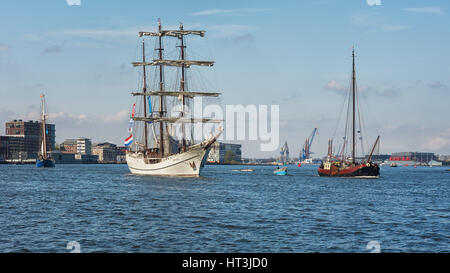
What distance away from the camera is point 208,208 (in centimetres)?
3822

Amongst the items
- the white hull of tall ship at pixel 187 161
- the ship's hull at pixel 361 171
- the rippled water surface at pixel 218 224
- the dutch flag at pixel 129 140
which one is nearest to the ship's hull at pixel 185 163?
the white hull of tall ship at pixel 187 161

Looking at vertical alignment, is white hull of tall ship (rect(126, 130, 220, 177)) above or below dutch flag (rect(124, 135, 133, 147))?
below

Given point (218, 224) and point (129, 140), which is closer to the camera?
point (218, 224)

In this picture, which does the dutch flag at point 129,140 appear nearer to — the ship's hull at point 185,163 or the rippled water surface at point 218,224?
the ship's hull at point 185,163

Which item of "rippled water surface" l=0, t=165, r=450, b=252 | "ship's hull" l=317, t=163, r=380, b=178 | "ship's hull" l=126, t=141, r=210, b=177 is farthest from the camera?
"ship's hull" l=317, t=163, r=380, b=178

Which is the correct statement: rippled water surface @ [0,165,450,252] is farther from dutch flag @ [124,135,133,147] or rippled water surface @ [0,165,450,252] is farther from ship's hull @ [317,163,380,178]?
dutch flag @ [124,135,133,147]

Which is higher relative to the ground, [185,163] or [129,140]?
[129,140]

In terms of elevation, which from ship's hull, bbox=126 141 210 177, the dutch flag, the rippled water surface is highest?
the dutch flag

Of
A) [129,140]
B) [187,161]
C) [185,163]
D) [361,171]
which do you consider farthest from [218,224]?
[129,140]

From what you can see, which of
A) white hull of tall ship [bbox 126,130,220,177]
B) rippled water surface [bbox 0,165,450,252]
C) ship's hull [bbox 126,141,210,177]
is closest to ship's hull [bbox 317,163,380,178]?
white hull of tall ship [bbox 126,130,220,177]

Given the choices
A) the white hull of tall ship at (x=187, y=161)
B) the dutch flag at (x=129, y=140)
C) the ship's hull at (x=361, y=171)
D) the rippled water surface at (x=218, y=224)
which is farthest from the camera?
the dutch flag at (x=129, y=140)

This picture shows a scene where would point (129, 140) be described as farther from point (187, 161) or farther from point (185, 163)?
point (187, 161)
